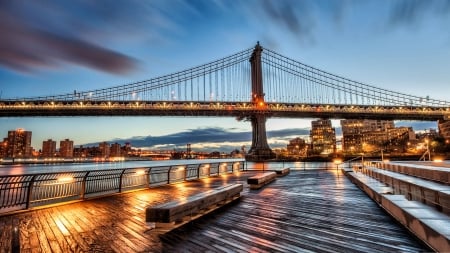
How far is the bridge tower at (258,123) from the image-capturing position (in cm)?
6569

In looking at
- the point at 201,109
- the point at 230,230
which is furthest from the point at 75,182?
the point at 201,109

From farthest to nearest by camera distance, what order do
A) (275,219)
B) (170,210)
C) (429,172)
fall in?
(429,172), (275,219), (170,210)

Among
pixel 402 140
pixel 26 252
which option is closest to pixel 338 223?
pixel 26 252

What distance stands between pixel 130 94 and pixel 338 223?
8286 cm

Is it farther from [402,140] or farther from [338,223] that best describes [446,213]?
[402,140]

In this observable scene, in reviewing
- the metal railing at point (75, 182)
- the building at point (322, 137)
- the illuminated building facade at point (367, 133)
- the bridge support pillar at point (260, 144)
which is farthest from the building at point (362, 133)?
the metal railing at point (75, 182)

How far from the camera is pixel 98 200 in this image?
9.59 meters

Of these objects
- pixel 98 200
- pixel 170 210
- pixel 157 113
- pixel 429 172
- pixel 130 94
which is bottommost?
pixel 98 200

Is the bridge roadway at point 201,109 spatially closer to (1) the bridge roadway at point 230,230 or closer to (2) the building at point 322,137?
(1) the bridge roadway at point 230,230

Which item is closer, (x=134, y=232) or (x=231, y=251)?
(x=231, y=251)

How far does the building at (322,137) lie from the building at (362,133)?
10560mm

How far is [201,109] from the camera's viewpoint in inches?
2549

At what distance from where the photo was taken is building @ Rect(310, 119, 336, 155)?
519 ft

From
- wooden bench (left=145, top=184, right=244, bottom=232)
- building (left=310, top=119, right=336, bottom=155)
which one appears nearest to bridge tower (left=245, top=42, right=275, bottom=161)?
wooden bench (left=145, top=184, right=244, bottom=232)
